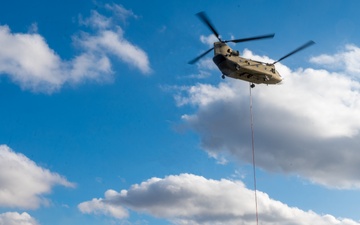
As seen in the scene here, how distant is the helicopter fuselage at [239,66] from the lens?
68.2 m

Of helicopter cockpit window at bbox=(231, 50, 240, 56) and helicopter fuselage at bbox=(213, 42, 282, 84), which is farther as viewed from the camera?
helicopter cockpit window at bbox=(231, 50, 240, 56)

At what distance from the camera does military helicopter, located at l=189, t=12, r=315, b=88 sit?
224 feet

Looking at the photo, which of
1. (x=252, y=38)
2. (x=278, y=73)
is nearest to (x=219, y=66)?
(x=252, y=38)

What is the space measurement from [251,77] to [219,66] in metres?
5.96

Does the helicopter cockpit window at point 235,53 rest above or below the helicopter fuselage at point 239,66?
above

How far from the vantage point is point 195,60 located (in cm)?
7444

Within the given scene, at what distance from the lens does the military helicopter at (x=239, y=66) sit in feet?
224

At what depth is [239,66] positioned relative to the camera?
67938mm

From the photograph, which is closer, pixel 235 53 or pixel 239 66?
pixel 239 66

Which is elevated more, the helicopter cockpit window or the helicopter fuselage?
the helicopter cockpit window

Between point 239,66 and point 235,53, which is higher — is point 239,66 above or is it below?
below

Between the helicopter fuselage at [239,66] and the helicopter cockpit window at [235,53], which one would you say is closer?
the helicopter fuselage at [239,66]

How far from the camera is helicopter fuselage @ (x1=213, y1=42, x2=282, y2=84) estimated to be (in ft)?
224

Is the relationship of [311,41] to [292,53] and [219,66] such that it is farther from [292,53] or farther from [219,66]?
[219,66]
